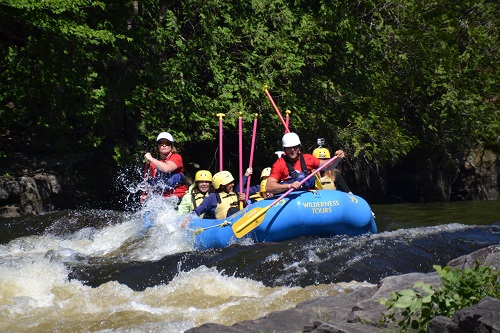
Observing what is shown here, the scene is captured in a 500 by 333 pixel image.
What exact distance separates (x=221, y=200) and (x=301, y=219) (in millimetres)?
1434

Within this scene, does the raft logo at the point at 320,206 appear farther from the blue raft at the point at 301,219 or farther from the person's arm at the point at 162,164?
the person's arm at the point at 162,164

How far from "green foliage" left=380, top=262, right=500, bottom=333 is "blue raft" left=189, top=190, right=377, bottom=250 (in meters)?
4.97

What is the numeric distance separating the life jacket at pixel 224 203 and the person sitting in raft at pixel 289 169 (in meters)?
0.83

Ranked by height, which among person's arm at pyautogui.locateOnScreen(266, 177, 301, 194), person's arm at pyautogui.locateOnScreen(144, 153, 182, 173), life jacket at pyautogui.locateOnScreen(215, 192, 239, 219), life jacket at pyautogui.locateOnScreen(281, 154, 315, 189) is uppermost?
person's arm at pyautogui.locateOnScreen(144, 153, 182, 173)

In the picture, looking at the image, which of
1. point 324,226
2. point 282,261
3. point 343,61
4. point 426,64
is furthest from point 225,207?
point 426,64

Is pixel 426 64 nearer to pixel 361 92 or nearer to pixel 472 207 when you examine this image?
pixel 361 92

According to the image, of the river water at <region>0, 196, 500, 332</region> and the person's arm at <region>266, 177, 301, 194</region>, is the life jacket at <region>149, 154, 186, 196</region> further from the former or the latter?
the person's arm at <region>266, 177, 301, 194</region>

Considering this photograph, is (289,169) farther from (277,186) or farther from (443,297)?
(443,297)

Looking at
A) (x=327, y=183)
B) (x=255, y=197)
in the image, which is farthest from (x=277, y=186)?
(x=327, y=183)

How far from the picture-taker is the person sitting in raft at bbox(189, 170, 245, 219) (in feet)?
36.6

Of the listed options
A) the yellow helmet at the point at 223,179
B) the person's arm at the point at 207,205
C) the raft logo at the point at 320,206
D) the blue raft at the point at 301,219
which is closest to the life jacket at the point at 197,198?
the person's arm at the point at 207,205

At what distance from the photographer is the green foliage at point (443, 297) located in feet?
16.4

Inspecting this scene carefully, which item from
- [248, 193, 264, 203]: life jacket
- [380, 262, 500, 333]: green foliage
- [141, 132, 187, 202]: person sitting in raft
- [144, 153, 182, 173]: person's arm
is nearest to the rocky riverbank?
[380, 262, 500, 333]: green foliage

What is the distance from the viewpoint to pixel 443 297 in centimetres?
504
